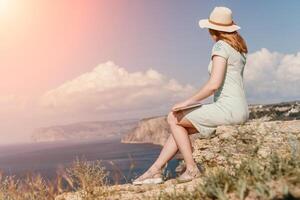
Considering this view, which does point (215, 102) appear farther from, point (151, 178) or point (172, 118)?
point (151, 178)

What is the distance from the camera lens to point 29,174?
7594mm

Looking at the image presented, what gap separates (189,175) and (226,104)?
3.77ft

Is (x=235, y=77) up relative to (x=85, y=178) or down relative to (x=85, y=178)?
up

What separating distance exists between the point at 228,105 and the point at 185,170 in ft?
3.79

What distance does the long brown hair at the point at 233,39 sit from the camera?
689 cm

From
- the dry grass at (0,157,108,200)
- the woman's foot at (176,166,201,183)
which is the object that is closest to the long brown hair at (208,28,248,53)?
the woman's foot at (176,166,201,183)

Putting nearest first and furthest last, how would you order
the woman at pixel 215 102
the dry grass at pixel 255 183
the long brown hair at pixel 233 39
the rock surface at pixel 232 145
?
the dry grass at pixel 255 183
the rock surface at pixel 232 145
the woman at pixel 215 102
the long brown hair at pixel 233 39

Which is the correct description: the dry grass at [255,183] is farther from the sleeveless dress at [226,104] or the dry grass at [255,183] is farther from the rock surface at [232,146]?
the sleeveless dress at [226,104]

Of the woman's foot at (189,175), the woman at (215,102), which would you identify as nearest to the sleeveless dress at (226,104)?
the woman at (215,102)

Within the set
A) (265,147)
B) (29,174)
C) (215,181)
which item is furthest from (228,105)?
(29,174)

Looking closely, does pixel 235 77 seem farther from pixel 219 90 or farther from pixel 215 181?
pixel 215 181

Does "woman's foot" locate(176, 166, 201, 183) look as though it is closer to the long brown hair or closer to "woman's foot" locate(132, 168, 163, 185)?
"woman's foot" locate(132, 168, 163, 185)

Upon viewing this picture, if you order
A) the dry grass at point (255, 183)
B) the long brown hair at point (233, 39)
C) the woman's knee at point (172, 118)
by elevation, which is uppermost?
the long brown hair at point (233, 39)

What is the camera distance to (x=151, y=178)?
6945mm
